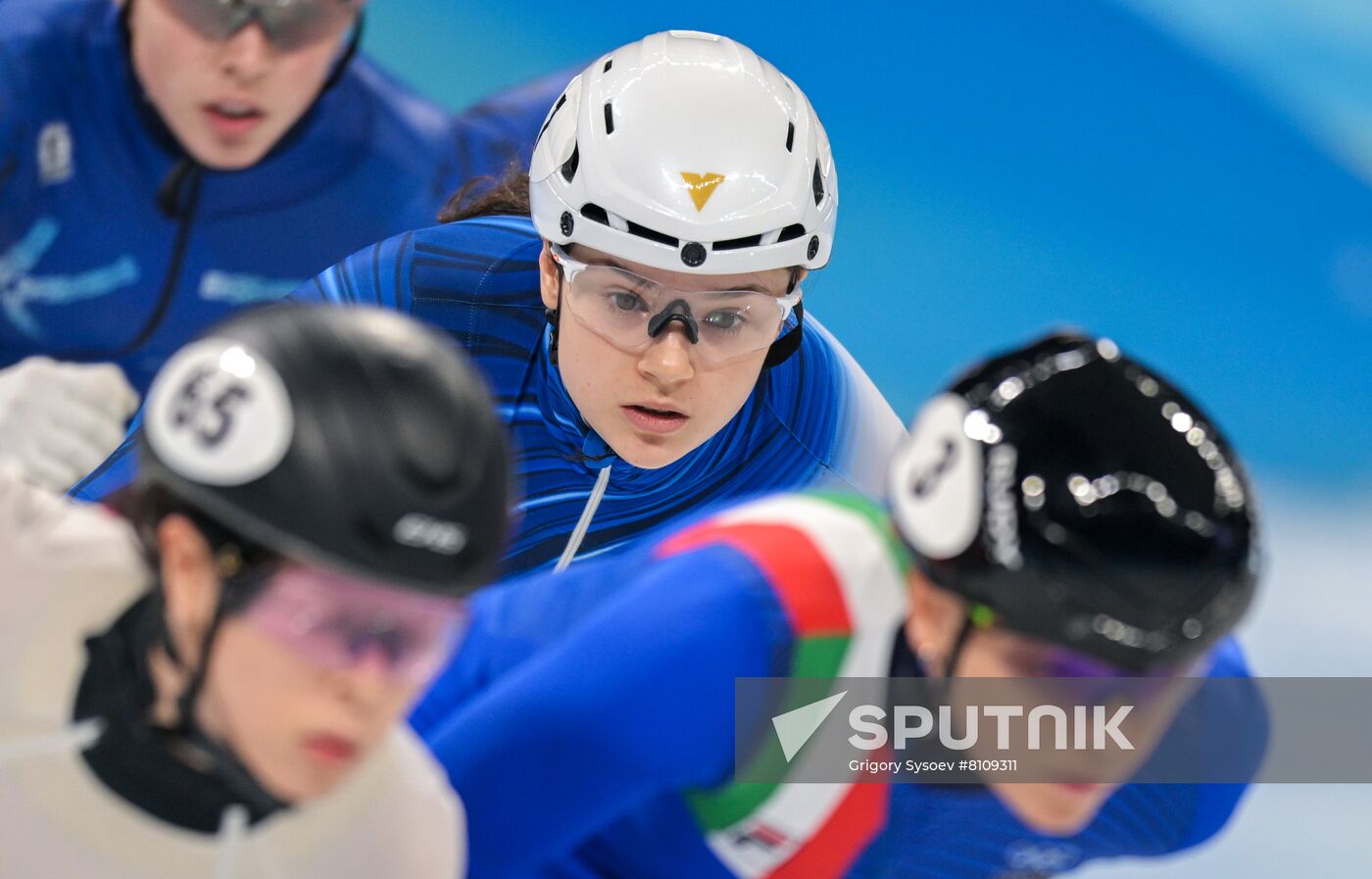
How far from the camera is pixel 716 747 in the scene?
2.40m

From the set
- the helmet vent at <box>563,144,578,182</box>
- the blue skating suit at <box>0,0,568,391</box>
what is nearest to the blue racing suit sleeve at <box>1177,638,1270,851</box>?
the helmet vent at <box>563,144,578,182</box>

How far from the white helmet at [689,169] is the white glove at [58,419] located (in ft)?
3.18

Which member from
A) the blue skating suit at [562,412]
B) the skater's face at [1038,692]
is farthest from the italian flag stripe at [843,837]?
the blue skating suit at [562,412]

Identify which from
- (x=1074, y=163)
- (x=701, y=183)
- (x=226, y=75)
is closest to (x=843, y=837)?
(x=701, y=183)

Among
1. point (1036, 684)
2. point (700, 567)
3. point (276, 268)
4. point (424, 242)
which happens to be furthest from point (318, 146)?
point (1036, 684)

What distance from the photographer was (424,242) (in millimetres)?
4047

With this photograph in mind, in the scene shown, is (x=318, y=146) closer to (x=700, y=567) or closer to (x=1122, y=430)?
(x=700, y=567)

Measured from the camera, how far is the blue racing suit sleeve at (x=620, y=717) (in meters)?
2.35

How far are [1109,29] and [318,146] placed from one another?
356 cm

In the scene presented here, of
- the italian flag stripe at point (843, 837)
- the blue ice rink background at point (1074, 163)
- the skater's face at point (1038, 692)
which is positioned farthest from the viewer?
the blue ice rink background at point (1074, 163)

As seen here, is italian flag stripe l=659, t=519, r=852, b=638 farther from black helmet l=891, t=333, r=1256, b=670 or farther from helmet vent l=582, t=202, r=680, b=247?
helmet vent l=582, t=202, r=680, b=247

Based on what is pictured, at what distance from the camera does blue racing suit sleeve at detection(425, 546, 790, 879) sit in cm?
235

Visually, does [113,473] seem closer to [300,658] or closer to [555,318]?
[555,318]

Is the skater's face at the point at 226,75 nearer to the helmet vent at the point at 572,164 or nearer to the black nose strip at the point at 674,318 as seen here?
the helmet vent at the point at 572,164
